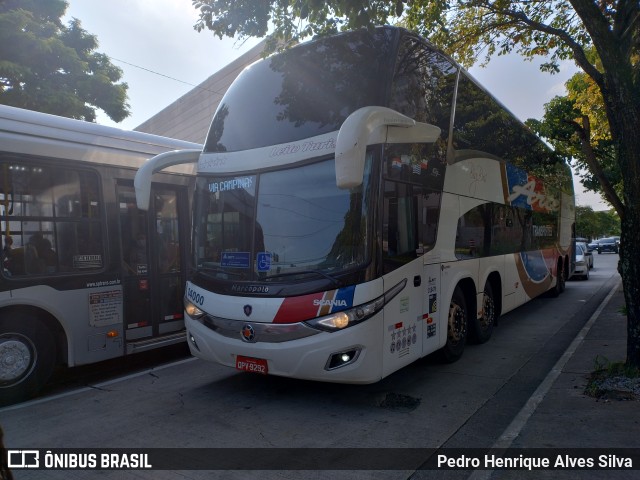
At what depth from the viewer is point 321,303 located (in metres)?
4.75

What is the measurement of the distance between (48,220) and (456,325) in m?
5.58

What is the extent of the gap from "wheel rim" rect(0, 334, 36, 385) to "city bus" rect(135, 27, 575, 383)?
1.88 m

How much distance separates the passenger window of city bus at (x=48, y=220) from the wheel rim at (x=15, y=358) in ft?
2.55

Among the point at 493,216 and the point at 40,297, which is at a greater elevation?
the point at 493,216

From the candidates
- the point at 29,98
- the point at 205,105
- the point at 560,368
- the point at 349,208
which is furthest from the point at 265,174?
the point at 205,105

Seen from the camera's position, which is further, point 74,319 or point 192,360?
point 192,360

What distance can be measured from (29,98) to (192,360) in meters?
12.4

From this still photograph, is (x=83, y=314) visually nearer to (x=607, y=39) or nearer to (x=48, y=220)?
(x=48, y=220)

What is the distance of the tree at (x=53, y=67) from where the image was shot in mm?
14820

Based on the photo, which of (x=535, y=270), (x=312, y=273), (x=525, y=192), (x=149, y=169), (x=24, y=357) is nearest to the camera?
(x=312, y=273)

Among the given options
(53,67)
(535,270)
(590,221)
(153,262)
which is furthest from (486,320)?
(590,221)

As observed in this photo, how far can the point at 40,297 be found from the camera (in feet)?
18.8

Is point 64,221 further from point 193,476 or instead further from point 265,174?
point 193,476

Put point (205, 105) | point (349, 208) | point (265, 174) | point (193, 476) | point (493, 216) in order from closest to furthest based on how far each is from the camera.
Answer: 1. point (193, 476)
2. point (349, 208)
3. point (265, 174)
4. point (493, 216)
5. point (205, 105)
